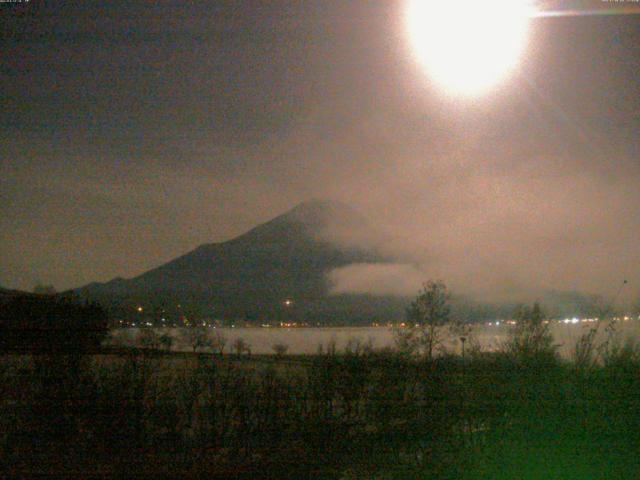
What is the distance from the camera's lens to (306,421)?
30.9 feet

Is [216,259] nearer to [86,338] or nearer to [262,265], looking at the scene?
[262,265]

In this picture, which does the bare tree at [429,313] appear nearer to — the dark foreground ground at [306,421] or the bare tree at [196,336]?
the bare tree at [196,336]

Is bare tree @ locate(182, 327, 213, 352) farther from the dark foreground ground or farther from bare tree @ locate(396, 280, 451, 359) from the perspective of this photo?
the dark foreground ground

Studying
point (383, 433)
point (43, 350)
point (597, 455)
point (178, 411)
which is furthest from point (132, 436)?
point (597, 455)

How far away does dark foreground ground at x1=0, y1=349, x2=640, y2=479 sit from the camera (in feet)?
27.2

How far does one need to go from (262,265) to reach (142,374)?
8340cm

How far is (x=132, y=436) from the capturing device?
28.1 ft

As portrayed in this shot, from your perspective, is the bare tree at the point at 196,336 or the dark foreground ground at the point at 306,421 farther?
the bare tree at the point at 196,336

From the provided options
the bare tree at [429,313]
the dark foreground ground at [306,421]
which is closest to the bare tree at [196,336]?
the bare tree at [429,313]

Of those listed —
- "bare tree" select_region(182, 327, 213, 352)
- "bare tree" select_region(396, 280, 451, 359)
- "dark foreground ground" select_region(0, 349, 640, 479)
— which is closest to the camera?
"dark foreground ground" select_region(0, 349, 640, 479)

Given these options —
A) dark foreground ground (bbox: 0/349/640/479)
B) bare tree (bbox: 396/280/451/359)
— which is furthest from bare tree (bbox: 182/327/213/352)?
dark foreground ground (bbox: 0/349/640/479)

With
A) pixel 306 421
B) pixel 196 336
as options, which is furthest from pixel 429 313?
pixel 306 421

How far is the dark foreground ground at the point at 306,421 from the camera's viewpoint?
27.2 ft

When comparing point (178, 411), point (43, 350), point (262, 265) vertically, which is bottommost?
point (178, 411)
